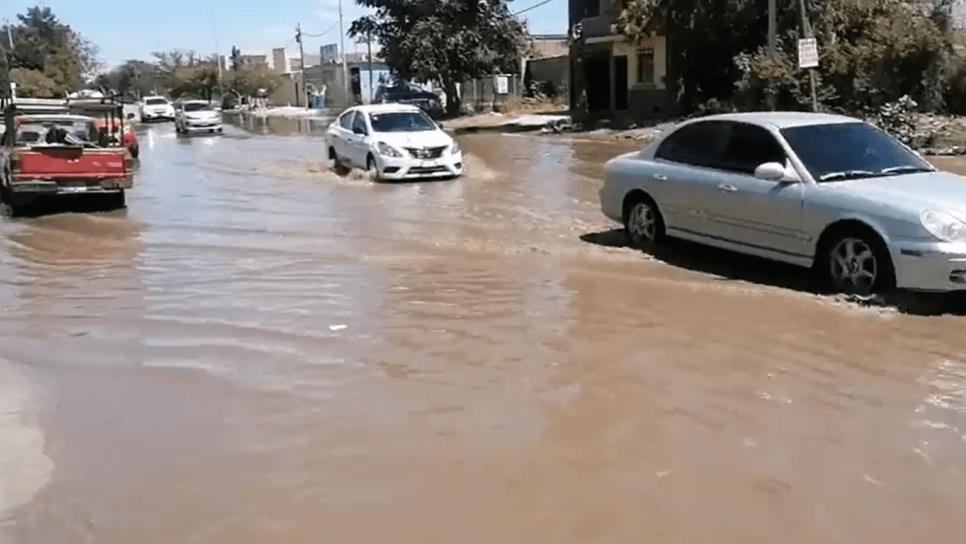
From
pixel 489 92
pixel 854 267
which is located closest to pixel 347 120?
pixel 854 267

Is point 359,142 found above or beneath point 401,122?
beneath

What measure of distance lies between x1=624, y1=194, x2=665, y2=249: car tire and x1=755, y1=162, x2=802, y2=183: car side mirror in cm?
189

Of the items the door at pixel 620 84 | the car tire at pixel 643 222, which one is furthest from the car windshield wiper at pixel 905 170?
the door at pixel 620 84

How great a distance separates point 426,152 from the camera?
20.0 meters

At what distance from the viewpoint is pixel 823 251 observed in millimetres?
8898

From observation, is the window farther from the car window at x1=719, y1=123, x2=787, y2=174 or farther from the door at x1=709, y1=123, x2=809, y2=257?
the door at x1=709, y1=123, x2=809, y2=257

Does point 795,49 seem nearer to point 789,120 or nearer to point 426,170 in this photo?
point 426,170

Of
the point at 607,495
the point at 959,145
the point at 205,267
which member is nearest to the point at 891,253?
the point at 607,495

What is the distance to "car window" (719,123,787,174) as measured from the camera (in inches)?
376

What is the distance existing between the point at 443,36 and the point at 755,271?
37.1 metres

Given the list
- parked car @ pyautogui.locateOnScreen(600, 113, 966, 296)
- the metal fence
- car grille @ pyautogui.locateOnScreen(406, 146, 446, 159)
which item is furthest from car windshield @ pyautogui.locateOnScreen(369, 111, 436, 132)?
the metal fence

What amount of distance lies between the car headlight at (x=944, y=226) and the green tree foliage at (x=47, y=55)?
6487cm

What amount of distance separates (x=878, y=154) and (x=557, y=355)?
12.6 feet

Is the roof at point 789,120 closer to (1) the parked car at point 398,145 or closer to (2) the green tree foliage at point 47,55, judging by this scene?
(1) the parked car at point 398,145
